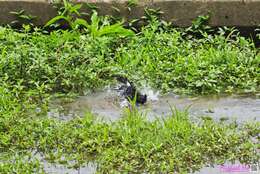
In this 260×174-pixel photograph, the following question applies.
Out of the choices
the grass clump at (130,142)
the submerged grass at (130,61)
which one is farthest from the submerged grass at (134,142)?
the submerged grass at (130,61)

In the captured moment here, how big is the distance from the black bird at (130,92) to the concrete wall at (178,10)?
101 cm

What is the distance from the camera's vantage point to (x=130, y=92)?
5.01 meters

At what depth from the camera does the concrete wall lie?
5961mm

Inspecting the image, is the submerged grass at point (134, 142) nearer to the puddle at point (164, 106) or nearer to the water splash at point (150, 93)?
the puddle at point (164, 106)

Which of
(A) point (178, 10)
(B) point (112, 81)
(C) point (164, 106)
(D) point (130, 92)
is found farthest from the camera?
(A) point (178, 10)

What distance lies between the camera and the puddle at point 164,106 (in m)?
4.73

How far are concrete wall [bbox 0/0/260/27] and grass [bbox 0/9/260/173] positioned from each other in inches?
5.3

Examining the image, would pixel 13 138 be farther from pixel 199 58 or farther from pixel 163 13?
pixel 163 13

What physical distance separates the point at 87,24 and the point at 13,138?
175cm

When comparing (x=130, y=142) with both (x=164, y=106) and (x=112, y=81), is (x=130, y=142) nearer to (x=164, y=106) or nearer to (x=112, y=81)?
(x=164, y=106)

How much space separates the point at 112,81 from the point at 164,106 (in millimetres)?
554

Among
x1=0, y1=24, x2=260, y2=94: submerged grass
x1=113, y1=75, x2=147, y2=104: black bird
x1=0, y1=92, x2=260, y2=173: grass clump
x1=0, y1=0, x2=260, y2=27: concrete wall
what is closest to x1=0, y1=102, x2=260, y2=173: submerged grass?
x1=0, y1=92, x2=260, y2=173: grass clump

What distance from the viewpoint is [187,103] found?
4.92m

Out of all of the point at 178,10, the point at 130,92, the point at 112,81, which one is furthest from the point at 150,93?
the point at 178,10
